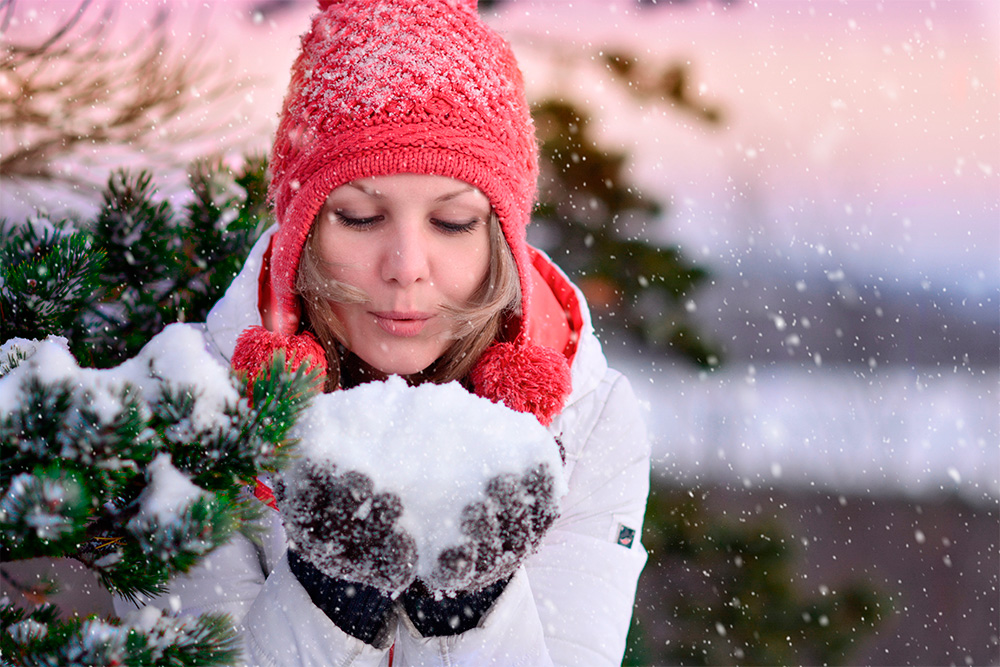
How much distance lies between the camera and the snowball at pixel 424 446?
2.55ft

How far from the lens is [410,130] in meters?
1.21

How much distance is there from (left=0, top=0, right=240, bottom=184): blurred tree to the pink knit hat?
12.0 inches

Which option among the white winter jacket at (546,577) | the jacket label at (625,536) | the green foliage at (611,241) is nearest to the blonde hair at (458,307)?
the white winter jacket at (546,577)

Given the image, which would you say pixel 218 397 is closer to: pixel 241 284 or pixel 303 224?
pixel 303 224

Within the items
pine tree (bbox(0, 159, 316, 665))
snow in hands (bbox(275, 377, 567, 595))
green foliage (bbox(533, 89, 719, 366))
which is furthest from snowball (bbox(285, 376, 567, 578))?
green foliage (bbox(533, 89, 719, 366))

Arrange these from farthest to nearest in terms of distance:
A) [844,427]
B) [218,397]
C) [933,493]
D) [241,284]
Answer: [933,493]
[844,427]
[241,284]
[218,397]

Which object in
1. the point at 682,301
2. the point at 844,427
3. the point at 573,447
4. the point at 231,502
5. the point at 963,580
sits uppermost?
the point at 231,502

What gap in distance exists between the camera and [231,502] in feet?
1.96

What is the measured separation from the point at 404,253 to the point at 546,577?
26.4 inches

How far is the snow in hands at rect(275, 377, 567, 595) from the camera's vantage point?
780 mm

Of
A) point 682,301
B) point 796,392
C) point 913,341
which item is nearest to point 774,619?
point 682,301

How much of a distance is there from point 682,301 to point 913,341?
2.30 m

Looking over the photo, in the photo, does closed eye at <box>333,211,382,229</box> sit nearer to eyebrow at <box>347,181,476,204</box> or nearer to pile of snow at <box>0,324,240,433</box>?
eyebrow at <box>347,181,476,204</box>

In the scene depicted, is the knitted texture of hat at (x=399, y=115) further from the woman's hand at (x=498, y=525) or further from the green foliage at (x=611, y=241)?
the green foliage at (x=611, y=241)
